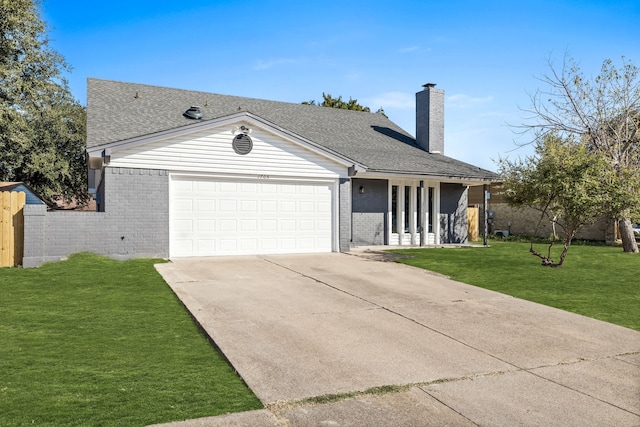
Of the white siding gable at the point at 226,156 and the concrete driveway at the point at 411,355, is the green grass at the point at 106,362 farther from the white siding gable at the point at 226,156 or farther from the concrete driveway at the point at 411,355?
the white siding gable at the point at 226,156

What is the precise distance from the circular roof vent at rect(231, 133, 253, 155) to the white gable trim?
16.9 inches

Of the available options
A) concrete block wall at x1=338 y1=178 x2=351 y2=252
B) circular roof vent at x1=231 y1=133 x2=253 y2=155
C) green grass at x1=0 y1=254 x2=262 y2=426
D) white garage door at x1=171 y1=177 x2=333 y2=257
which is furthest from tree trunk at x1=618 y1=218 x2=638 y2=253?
green grass at x1=0 y1=254 x2=262 y2=426

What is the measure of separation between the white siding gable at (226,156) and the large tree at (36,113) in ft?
36.2

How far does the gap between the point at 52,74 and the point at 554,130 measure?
23.5 meters

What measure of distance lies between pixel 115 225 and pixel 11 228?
7.67 feet

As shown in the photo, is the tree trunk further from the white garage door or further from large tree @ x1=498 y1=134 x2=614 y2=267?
the white garage door

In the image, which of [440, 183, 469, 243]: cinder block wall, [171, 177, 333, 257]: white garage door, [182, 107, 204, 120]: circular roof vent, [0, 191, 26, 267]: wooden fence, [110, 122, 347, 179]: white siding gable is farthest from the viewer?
[440, 183, 469, 243]: cinder block wall

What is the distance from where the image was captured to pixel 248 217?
547 inches

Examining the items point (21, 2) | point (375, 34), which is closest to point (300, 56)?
point (375, 34)

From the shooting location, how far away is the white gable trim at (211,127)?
38.6ft

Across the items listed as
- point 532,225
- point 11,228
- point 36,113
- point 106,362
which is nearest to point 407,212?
point 532,225

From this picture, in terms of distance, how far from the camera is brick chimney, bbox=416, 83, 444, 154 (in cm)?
2080

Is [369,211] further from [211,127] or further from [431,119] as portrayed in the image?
[211,127]

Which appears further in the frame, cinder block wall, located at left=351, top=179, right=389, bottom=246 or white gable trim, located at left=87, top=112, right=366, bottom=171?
cinder block wall, located at left=351, top=179, right=389, bottom=246
